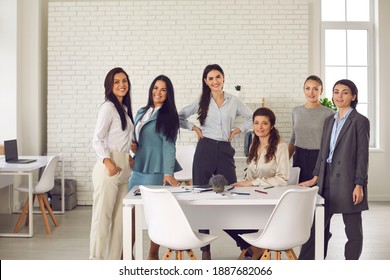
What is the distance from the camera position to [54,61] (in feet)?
23.8

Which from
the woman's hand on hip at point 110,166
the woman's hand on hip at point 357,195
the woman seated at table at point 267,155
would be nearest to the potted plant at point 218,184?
the woman seated at table at point 267,155

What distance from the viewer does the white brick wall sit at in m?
7.18

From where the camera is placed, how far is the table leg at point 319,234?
3.31 metres

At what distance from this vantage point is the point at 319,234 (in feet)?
10.9

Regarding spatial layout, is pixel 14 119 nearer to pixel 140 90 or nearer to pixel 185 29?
pixel 140 90

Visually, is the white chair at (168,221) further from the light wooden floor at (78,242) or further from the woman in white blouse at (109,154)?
the light wooden floor at (78,242)

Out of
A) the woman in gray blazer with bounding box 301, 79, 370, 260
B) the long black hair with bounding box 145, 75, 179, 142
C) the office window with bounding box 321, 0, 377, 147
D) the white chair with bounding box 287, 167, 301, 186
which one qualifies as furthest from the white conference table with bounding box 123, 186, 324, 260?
the office window with bounding box 321, 0, 377, 147

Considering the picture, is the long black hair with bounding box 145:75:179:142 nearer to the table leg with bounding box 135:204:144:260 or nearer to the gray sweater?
the table leg with bounding box 135:204:144:260

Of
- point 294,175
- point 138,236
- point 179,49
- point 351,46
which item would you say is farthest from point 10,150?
point 351,46

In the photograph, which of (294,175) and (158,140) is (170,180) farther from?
(294,175)

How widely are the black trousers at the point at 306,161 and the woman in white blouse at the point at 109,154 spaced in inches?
61.5

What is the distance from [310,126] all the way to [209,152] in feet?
3.16
